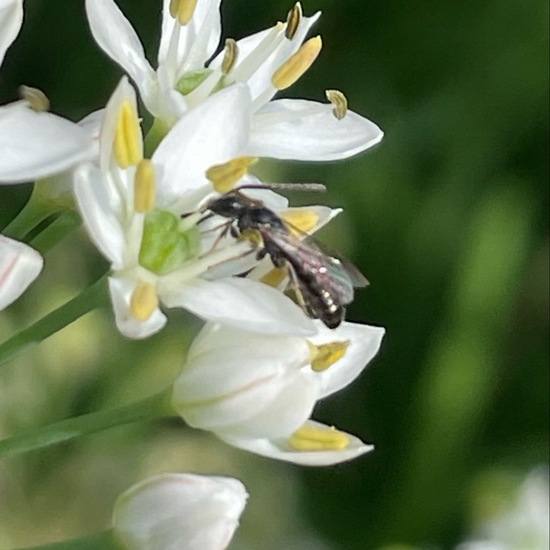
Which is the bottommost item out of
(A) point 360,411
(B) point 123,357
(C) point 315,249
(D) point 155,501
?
(A) point 360,411

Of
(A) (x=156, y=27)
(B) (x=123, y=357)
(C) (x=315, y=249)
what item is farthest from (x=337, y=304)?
(A) (x=156, y=27)

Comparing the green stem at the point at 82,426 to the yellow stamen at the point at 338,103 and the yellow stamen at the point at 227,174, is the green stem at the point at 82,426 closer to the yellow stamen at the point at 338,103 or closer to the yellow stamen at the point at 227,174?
the yellow stamen at the point at 227,174

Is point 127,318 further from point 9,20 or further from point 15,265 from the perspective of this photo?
point 9,20

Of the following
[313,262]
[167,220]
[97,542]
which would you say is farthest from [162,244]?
[97,542]

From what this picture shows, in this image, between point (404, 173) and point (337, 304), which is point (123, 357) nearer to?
point (404, 173)

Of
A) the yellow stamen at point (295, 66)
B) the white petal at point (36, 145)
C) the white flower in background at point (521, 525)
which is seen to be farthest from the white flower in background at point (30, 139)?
the white flower in background at point (521, 525)

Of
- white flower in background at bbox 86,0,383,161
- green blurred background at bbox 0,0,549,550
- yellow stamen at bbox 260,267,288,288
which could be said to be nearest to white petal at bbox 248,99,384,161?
white flower in background at bbox 86,0,383,161
